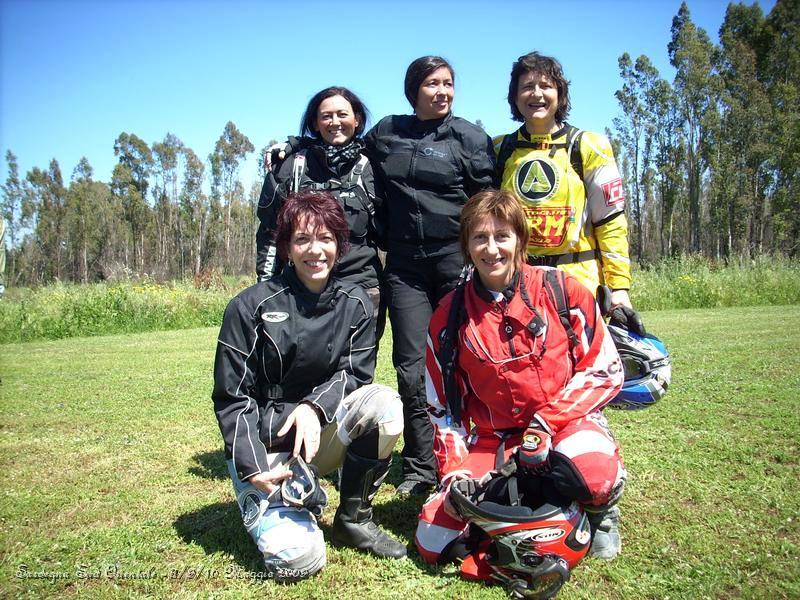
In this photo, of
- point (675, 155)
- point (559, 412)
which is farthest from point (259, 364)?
point (675, 155)

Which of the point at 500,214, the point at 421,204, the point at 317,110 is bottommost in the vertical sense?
the point at 500,214

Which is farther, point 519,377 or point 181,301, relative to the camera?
point 181,301

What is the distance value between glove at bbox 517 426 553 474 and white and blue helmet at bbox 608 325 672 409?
821mm

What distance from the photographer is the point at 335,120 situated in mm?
3486

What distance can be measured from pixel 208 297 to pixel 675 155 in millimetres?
30941

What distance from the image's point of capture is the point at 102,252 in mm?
55438

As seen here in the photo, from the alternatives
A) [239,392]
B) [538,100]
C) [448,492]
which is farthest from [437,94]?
[448,492]

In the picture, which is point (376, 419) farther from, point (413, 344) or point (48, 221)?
point (48, 221)

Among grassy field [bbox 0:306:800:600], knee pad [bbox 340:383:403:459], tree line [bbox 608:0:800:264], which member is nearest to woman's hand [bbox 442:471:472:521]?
grassy field [bbox 0:306:800:600]

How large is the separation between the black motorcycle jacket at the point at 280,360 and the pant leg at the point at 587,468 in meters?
1.07

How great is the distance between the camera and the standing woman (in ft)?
11.1

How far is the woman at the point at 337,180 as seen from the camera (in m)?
3.48

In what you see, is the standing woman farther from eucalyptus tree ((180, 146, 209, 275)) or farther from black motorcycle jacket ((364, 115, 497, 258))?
eucalyptus tree ((180, 146, 209, 275))

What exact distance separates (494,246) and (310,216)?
3.04 ft
